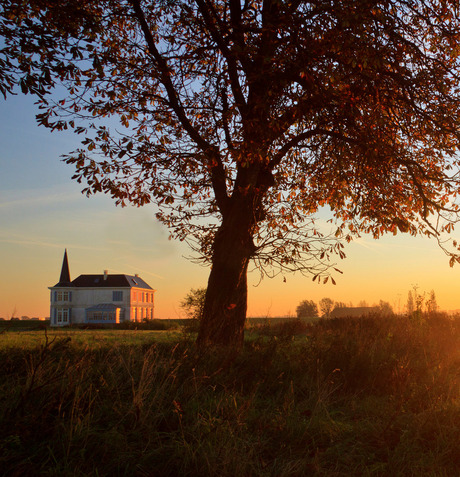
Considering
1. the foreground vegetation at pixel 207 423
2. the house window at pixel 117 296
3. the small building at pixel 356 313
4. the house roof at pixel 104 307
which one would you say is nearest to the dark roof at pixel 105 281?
the house window at pixel 117 296

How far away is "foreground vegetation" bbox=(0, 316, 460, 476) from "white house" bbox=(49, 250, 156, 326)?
60.2 metres

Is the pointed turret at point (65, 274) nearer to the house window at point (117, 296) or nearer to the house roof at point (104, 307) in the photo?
the house roof at point (104, 307)

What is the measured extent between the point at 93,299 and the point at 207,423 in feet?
217

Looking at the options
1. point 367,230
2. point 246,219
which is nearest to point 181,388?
point 246,219

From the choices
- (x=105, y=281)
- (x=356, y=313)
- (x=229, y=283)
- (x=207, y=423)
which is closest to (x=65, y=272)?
(x=105, y=281)

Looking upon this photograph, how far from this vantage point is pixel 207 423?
4402 mm

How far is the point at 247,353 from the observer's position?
8.02 metres

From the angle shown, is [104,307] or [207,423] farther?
[104,307]

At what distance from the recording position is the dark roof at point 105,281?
66688mm

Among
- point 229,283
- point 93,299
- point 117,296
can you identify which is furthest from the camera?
point 93,299

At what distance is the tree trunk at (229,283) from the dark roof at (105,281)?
5797 cm

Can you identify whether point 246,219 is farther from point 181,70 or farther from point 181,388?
point 181,388

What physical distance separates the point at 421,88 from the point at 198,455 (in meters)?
8.93

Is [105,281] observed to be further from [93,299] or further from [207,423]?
[207,423]
